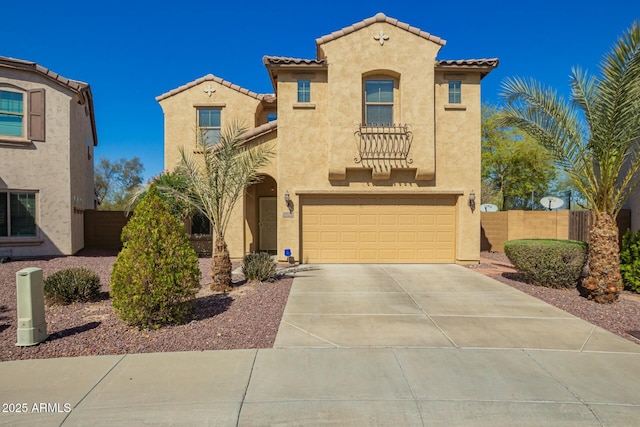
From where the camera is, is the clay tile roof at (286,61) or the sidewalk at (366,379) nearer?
the sidewalk at (366,379)

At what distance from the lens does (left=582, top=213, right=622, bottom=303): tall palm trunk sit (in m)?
7.14

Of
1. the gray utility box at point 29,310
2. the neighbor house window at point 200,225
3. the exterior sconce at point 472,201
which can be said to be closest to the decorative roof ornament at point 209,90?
the neighbor house window at point 200,225

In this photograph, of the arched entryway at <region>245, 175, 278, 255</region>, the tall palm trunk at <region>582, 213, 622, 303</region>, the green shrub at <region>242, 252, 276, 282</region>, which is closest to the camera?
the tall palm trunk at <region>582, 213, 622, 303</region>

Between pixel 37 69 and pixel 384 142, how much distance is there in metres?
11.9

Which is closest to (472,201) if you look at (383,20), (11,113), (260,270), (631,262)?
(631,262)

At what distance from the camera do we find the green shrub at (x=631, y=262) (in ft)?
26.7

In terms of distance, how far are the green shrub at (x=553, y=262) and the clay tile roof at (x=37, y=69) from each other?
15.3 m

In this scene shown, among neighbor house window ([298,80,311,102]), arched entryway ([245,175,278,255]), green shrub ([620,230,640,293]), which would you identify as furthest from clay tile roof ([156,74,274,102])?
green shrub ([620,230,640,293])

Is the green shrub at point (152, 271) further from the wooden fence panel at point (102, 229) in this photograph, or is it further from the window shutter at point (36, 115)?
the wooden fence panel at point (102, 229)

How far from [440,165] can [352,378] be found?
30.4 feet

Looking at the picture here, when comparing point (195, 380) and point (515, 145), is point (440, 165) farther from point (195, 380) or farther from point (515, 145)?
point (515, 145)

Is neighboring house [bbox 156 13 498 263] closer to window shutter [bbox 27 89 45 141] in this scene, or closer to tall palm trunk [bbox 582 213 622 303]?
tall palm trunk [bbox 582 213 622 303]

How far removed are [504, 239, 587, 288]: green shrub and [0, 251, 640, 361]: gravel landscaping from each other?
0.76ft

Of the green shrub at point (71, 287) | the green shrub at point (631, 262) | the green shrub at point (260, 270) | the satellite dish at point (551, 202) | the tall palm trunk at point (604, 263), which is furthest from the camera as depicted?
the satellite dish at point (551, 202)
